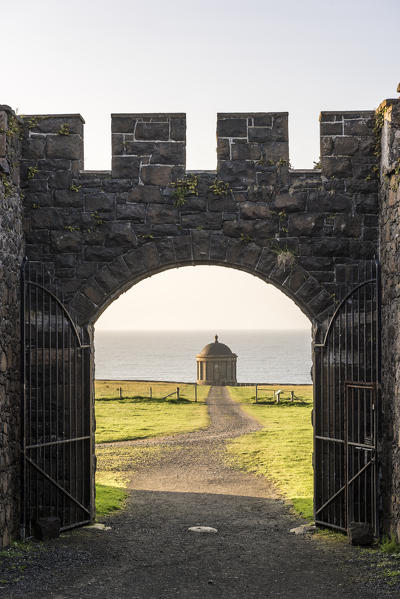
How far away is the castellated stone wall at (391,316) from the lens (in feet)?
26.8

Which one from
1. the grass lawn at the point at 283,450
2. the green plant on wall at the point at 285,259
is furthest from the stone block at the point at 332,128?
the grass lawn at the point at 283,450

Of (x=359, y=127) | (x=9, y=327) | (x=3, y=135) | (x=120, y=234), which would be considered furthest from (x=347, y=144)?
(x=9, y=327)

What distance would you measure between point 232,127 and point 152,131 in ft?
3.59

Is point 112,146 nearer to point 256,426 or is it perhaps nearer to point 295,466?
point 295,466

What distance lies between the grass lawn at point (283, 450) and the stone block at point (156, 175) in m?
5.28

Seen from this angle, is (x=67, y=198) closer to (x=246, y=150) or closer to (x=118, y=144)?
(x=118, y=144)

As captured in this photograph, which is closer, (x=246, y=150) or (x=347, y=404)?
(x=347, y=404)

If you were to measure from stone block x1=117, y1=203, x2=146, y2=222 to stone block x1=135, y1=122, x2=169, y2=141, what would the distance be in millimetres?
926

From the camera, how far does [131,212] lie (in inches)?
370

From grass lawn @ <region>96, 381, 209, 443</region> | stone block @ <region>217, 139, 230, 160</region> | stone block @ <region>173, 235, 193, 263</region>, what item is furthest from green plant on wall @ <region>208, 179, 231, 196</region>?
grass lawn @ <region>96, 381, 209, 443</region>

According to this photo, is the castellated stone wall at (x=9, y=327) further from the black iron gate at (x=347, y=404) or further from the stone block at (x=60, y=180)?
the black iron gate at (x=347, y=404)

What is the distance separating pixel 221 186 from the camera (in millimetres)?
9367

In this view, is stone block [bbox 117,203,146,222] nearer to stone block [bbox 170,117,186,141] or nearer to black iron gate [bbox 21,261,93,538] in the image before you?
stone block [bbox 170,117,186,141]

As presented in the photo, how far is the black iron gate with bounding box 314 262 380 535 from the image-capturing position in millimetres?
8734
